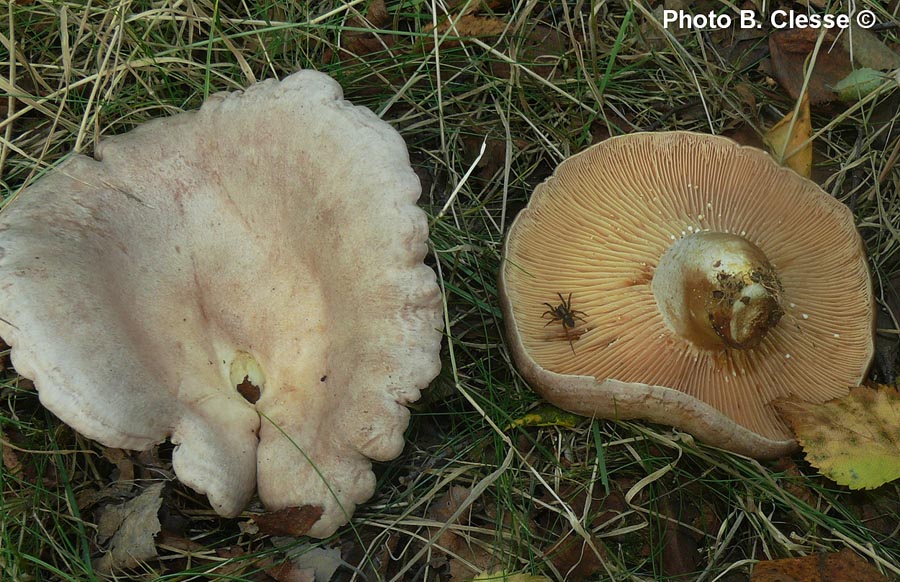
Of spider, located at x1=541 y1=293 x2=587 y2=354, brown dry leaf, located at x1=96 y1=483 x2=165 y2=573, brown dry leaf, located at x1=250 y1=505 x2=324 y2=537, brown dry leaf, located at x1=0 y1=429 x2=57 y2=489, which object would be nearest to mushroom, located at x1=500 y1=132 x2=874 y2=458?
spider, located at x1=541 y1=293 x2=587 y2=354

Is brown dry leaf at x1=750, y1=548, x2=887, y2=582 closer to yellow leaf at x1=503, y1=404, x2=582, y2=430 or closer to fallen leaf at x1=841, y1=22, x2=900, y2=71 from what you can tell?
yellow leaf at x1=503, y1=404, x2=582, y2=430

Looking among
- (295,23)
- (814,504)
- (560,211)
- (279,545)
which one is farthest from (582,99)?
(279,545)

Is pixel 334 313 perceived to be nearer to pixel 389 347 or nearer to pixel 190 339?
pixel 389 347

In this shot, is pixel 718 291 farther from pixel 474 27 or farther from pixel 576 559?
pixel 474 27

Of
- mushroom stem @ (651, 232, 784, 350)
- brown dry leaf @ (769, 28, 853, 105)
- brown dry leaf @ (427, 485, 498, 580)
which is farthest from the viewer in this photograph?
brown dry leaf @ (769, 28, 853, 105)

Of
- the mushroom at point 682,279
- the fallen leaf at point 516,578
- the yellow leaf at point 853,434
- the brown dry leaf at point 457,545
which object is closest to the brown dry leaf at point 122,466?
the brown dry leaf at point 457,545
